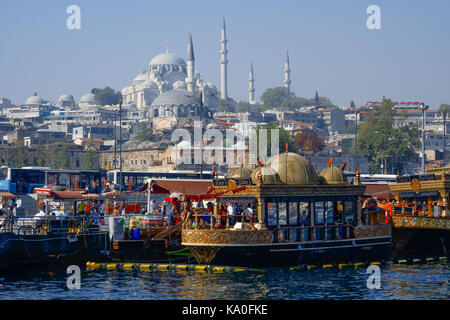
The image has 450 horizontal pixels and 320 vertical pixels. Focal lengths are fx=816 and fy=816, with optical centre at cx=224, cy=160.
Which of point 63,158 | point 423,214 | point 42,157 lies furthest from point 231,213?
point 42,157

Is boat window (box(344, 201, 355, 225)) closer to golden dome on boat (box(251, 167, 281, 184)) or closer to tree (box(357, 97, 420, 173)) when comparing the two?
golden dome on boat (box(251, 167, 281, 184))

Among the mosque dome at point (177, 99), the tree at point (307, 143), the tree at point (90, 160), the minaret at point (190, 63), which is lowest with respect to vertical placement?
the tree at point (90, 160)

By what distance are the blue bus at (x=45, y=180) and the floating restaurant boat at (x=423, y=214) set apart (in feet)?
65.1

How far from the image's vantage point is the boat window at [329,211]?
25047mm

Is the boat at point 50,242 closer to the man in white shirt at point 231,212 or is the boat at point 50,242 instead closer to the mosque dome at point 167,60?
the man in white shirt at point 231,212

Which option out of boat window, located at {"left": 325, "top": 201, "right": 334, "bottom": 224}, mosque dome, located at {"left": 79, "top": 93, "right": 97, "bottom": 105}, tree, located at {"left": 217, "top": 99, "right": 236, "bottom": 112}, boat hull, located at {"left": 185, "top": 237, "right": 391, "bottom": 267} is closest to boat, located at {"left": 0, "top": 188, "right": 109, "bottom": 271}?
boat hull, located at {"left": 185, "top": 237, "right": 391, "bottom": 267}

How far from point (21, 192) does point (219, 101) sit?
14074 cm

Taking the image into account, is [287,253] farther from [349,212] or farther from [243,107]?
[243,107]

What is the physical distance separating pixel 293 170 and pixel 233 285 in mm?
4736

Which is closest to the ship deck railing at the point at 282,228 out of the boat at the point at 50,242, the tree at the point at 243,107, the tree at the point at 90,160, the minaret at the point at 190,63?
the boat at the point at 50,242

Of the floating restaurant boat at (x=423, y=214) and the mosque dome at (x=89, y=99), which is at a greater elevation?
the mosque dome at (x=89, y=99)

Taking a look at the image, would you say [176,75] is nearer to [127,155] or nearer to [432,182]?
[127,155]

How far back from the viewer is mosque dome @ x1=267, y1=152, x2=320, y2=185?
24.3 metres
